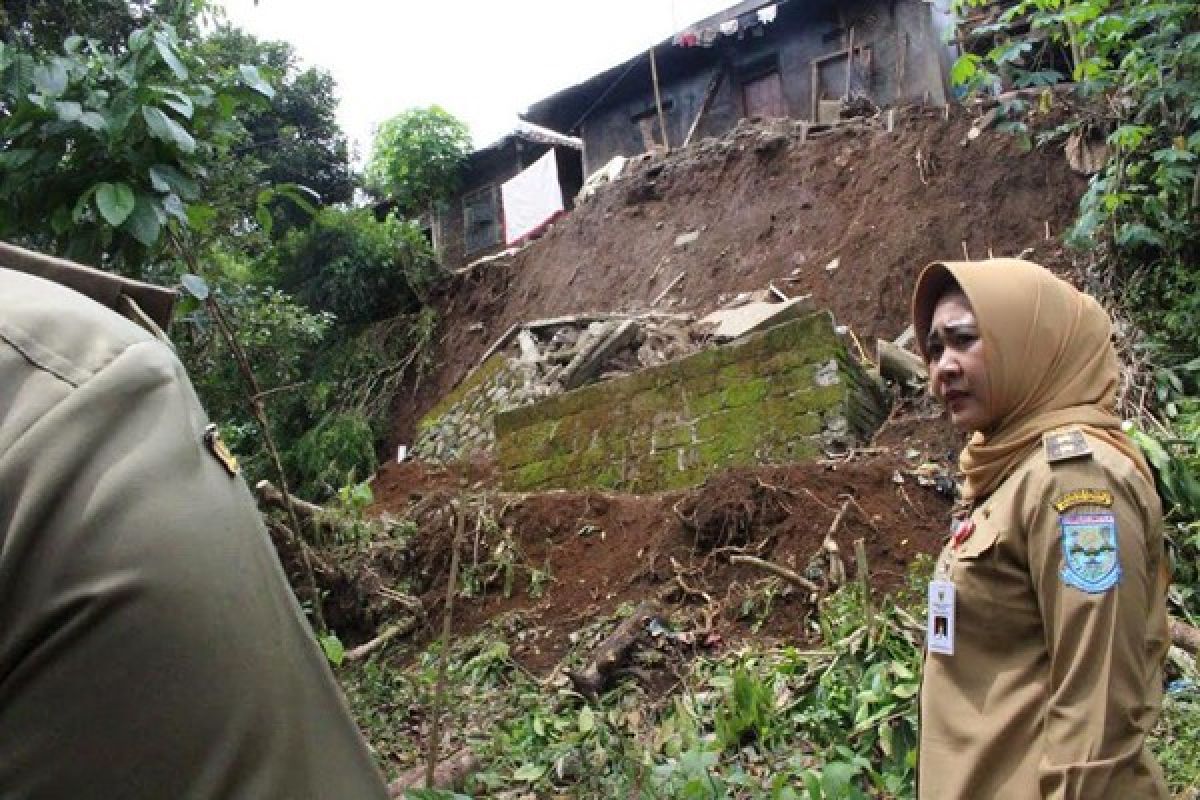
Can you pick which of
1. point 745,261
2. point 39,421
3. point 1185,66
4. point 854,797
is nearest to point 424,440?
point 745,261

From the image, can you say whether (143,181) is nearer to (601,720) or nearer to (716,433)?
(601,720)

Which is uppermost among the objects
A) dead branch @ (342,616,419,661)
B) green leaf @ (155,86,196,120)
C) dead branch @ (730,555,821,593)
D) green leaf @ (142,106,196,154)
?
green leaf @ (155,86,196,120)

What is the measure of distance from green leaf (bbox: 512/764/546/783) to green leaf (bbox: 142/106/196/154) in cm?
264

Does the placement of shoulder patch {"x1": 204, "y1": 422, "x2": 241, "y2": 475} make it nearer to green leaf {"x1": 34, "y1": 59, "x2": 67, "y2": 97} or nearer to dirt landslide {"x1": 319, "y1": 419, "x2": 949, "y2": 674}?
green leaf {"x1": 34, "y1": 59, "x2": 67, "y2": 97}

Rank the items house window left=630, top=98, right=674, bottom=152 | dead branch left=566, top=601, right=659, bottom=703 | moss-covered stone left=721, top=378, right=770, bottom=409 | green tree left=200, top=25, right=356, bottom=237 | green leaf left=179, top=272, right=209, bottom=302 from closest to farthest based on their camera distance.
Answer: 1. green leaf left=179, top=272, right=209, bottom=302
2. dead branch left=566, top=601, right=659, bottom=703
3. moss-covered stone left=721, top=378, right=770, bottom=409
4. house window left=630, top=98, right=674, bottom=152
5. green tree left=200, top=25, right=356, bottom=237

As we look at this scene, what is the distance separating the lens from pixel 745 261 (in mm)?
12578

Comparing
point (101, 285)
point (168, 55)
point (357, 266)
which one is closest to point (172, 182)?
point (168, 55)

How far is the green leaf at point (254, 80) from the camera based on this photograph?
2.68 m

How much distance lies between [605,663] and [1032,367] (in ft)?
10.2

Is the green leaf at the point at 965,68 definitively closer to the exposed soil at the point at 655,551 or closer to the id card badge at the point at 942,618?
the exposed soil at the point at 655,551

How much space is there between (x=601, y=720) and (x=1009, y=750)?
2.82 metres

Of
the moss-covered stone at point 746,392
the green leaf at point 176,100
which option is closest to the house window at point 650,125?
the moss-covered stone at point 746,392

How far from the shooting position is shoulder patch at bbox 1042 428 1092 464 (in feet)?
5.79

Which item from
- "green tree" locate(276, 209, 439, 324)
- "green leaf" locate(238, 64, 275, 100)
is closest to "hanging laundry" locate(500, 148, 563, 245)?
"green tree" locate(276, 209, 439, 324)
